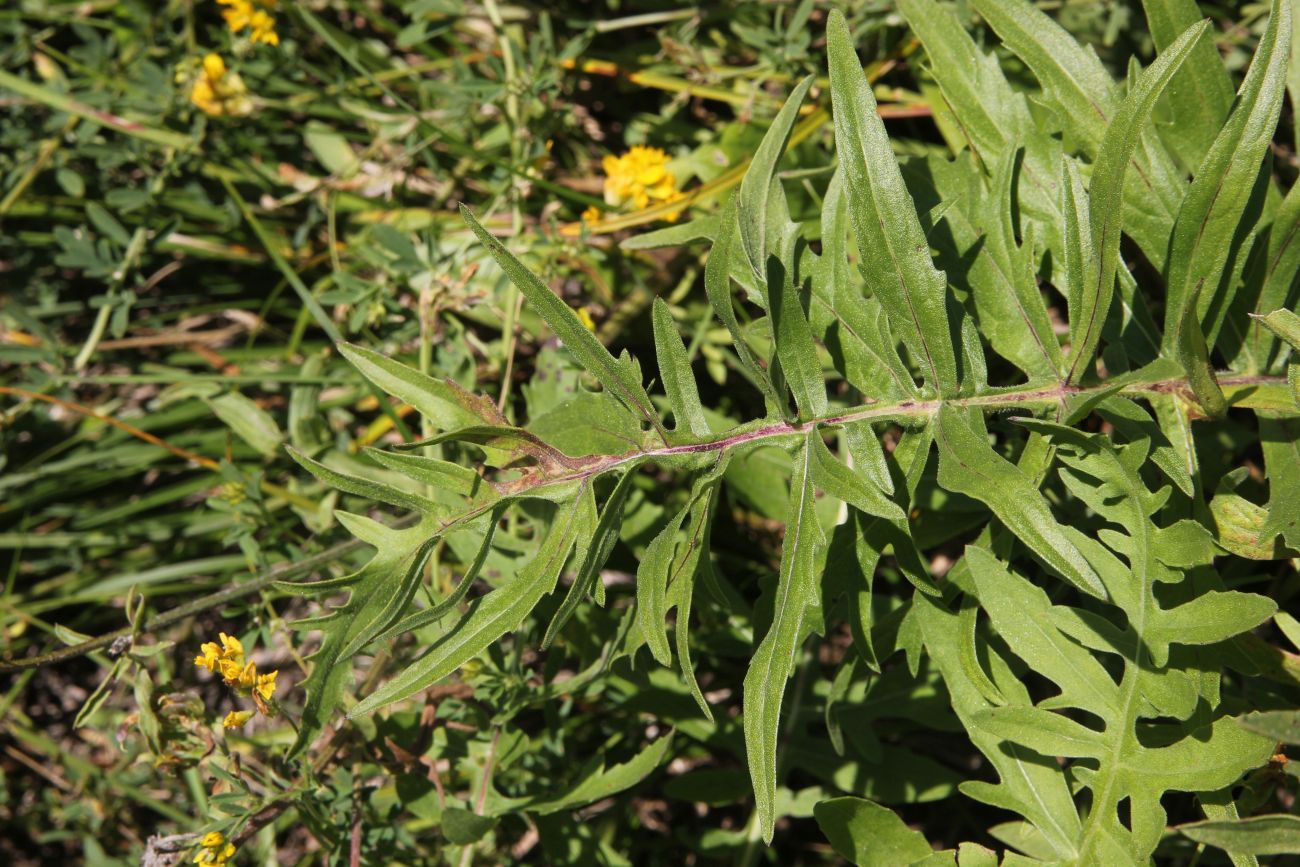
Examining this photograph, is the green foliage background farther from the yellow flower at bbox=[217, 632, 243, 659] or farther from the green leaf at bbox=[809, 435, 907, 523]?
the yellow flower at bbox=[217, 632, 243, 659]

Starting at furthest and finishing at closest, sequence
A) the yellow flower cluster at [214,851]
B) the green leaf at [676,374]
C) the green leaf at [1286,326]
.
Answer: the yellow flower cluster at [214,851]
the green leaf at [676,374]
the green leaf at [1286,326]

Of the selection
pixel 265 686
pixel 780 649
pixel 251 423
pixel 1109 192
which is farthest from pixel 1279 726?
pixel 251 423

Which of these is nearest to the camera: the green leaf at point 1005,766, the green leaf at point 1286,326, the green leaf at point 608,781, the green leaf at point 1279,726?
the green leaf at point 1279,726

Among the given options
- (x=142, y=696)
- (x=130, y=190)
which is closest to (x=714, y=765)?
(x=142, y=696)

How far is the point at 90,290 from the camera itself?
3729mm

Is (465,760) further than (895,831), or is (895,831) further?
(465,760)

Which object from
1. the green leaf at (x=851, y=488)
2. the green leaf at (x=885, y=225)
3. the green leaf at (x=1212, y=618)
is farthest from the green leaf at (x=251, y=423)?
the green leaf at (x=1212, y=618)

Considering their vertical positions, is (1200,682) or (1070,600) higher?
(1200,682)

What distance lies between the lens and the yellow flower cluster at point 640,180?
2906 millimetres

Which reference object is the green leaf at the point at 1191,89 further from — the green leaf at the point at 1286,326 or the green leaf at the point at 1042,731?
the green leaf at the point at 1042,731

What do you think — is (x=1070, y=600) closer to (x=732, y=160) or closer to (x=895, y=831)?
(x=895, y=831)

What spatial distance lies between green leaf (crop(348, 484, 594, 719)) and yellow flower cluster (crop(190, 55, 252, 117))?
6.79 ft

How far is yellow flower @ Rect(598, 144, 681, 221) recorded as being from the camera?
291 cm

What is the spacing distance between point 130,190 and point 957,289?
250cm
